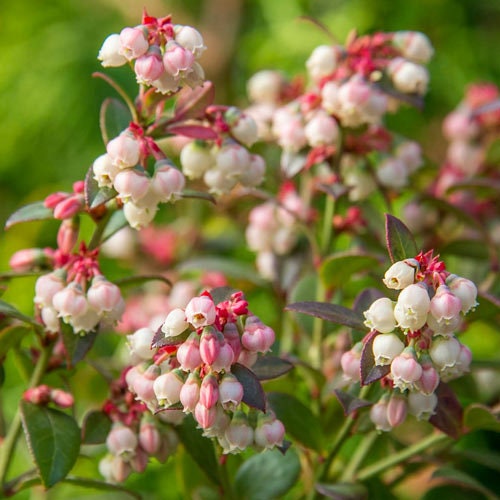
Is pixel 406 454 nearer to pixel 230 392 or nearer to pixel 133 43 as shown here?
pixel 230 392

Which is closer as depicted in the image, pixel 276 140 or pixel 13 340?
pixel 13 340

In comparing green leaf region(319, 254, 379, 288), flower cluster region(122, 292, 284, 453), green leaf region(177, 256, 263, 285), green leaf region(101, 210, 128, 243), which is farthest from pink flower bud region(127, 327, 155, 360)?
green leaf region(177, 256, 263, 285)

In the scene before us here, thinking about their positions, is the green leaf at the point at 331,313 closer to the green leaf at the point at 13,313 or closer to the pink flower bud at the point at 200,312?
the pink flower bud at the point at 200,312

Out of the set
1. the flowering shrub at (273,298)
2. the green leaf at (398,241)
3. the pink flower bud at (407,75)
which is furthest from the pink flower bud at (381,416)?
the pink flower bud at (407,75)

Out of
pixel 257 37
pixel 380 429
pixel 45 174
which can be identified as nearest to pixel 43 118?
pixel 45 174

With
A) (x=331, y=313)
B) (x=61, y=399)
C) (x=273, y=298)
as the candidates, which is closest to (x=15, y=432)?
(x=61, y=399)

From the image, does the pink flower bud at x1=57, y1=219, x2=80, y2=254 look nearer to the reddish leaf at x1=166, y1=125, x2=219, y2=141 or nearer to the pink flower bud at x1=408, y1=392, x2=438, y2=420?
the reddish leaf at x1=166, y1=125, x2=219, y2=141

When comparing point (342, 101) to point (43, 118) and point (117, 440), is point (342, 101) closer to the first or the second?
point (117, 440)
